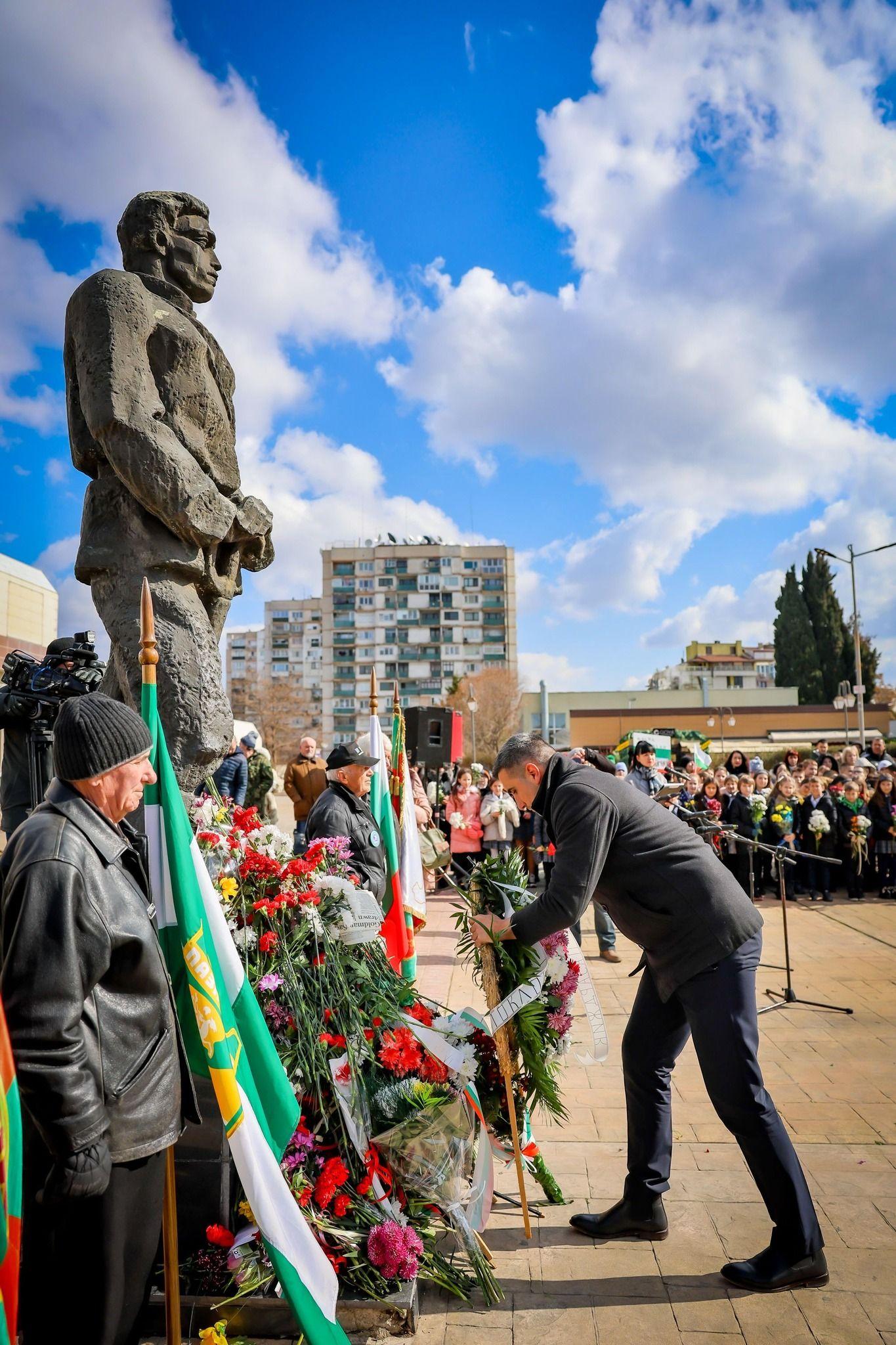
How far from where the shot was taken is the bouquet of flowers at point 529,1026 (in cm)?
360

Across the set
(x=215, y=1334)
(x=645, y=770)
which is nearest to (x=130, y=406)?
(x=215, y=1334)

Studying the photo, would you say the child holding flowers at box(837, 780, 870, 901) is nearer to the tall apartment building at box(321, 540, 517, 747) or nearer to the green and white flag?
the green and white flag

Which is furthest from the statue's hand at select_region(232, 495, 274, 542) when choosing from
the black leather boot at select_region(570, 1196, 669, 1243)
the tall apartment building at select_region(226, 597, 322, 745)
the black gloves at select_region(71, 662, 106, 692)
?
the tall apartment building at select_region(226, 597, 322, 745)

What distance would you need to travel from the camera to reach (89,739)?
Result: 225 cm

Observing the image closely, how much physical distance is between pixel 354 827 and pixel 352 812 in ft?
0.41

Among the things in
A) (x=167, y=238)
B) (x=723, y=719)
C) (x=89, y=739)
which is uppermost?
(x=167, y=238)

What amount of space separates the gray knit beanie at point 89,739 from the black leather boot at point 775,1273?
2791 mm

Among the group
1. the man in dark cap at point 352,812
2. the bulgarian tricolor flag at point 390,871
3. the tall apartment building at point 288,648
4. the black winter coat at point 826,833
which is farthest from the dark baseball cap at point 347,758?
the tall apartment building at point 288,648

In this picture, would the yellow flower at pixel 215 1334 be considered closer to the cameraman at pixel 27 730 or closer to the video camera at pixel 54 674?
the cameraman at pixel 27 730

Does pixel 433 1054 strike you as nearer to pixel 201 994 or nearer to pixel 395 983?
pixel 395 983

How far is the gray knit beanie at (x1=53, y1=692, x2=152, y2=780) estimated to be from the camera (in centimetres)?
224

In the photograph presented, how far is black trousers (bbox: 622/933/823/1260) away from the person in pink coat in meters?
9.02

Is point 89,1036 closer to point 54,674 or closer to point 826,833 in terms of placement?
point 54,674

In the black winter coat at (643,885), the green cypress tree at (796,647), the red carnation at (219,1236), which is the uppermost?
the green cypress tree at (796,647)
